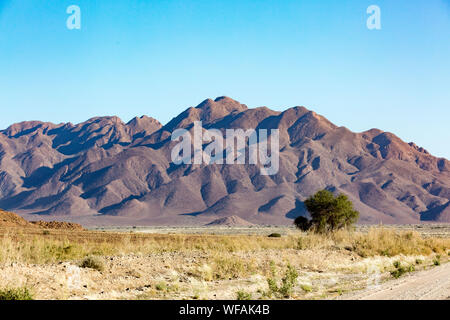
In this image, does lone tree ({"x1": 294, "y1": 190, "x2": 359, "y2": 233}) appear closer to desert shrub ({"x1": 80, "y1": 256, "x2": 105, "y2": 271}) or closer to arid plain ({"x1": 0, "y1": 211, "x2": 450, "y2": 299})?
arid plain ({"x1": 0, "y1": 211, "x2": 450, "y2": 299})

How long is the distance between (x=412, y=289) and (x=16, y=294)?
36.6 feet

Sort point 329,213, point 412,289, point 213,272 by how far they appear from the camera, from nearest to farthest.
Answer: point 412,289 < point 213,272 < point 329,213

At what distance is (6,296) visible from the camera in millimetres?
13133

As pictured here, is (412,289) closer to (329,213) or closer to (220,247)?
(220,247)

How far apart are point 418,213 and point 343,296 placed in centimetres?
19450

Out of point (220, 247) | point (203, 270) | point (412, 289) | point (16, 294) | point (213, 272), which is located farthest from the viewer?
point (220, 247)

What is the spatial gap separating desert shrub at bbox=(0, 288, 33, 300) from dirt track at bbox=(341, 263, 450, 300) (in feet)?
26.9

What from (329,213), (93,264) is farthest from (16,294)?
(329,213)

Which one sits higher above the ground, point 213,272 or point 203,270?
point 203,270

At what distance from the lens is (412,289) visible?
52.9 ft

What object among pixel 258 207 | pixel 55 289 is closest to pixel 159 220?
pixel 258 207

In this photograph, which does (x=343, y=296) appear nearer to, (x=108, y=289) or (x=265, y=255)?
(x=108, y=289)

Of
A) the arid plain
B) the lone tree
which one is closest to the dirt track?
the arid plain

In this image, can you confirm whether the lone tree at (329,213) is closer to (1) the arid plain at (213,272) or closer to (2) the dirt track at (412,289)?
(1) the arid plain at (213,272)
